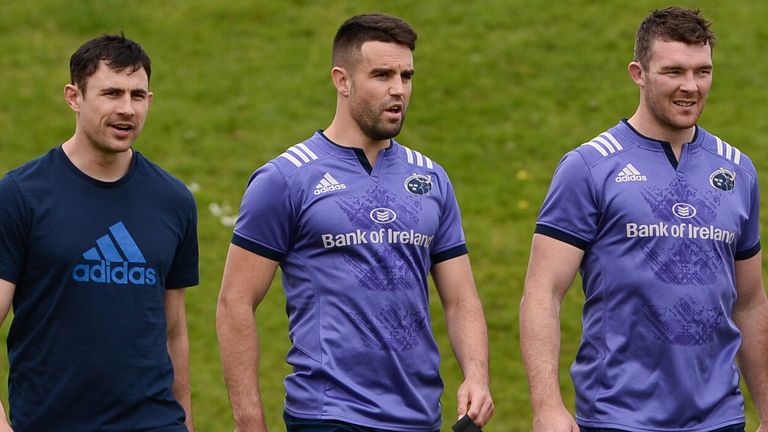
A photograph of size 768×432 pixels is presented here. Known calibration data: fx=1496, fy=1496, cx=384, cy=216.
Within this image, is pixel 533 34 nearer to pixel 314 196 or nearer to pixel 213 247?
pixel 213 247

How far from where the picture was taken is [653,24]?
22.0 feet

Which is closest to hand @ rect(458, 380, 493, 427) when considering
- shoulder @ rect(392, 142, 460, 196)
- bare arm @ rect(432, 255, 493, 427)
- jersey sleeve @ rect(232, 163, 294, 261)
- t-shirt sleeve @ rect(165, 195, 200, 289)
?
bare arm @ rect(432, 255, 493, 427)

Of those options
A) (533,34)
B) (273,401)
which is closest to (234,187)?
(273,401)

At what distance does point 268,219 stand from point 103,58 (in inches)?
38.4

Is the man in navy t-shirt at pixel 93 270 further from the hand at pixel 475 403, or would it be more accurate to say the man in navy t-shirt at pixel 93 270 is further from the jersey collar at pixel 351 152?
the hand at pixel 475 403

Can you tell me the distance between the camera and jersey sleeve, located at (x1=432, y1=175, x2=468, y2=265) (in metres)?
6.68

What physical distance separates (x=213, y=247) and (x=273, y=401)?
2105 mm

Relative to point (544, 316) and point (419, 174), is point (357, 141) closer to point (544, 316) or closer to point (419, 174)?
point (419, 174)

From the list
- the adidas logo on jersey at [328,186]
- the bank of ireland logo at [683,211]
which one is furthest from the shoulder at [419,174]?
the bank of ireland logo at [683,211]

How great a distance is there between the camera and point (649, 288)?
21.3 ft

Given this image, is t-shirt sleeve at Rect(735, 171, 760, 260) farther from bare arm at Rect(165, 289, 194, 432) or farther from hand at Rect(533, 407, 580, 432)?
bare arm at Rect(165, 289, 194, 432)

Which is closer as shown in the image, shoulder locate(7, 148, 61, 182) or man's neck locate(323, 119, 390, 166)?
shoulder locate(7, 148, 61, 182)

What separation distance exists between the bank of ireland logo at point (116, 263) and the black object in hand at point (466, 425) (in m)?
1.41

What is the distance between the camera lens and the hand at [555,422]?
6.28 m
